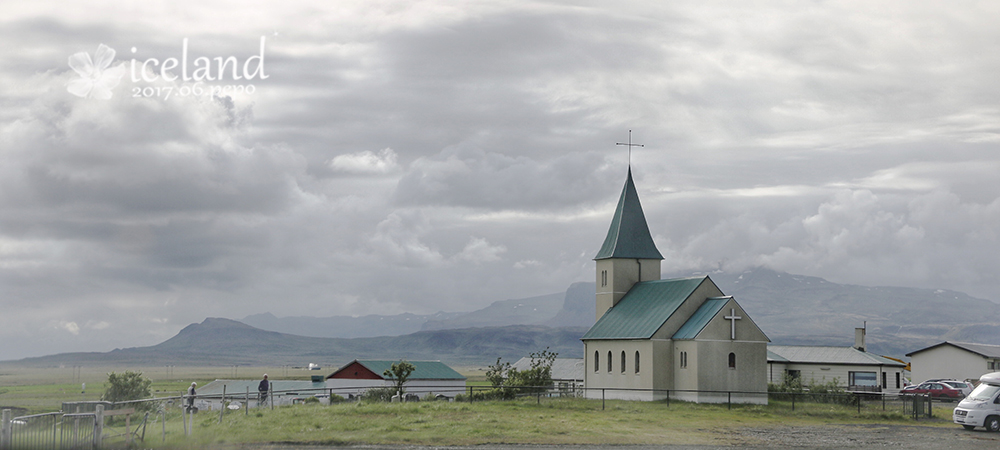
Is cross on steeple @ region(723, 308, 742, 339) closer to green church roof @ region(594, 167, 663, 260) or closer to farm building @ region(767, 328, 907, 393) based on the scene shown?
green church roof @ region(594, 167, 663, 260)

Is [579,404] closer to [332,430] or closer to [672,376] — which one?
[672,376]

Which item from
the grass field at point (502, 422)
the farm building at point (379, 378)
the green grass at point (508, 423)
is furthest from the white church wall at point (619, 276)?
the farm building at point (379, 378)

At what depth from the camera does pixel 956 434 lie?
35.4 metres

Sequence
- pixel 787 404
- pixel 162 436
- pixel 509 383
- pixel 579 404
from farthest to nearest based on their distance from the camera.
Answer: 1. pixel 509 383
2. pixel 787 404
3. pixel 579 404
4. pixel 162 436

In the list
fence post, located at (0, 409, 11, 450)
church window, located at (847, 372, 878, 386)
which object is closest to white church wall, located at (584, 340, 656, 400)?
church window, located at (847, 372, 878, 386)

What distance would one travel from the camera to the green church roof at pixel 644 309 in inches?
2200

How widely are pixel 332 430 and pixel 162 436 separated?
7331 millimetres

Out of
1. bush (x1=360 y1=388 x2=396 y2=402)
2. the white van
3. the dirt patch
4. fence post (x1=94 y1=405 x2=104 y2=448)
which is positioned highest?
fence post (x1=94 y1=405 x2=104 y2=448)

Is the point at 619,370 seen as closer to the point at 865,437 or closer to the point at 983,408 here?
the point at 983,408

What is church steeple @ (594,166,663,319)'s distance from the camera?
2522 inches

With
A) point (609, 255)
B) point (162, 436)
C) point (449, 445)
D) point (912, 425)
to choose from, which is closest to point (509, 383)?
point (609, 255)

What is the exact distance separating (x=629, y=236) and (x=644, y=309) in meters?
7.35

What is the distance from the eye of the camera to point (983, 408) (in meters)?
36.8

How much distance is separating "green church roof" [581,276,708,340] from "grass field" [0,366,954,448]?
6412 millimetres
